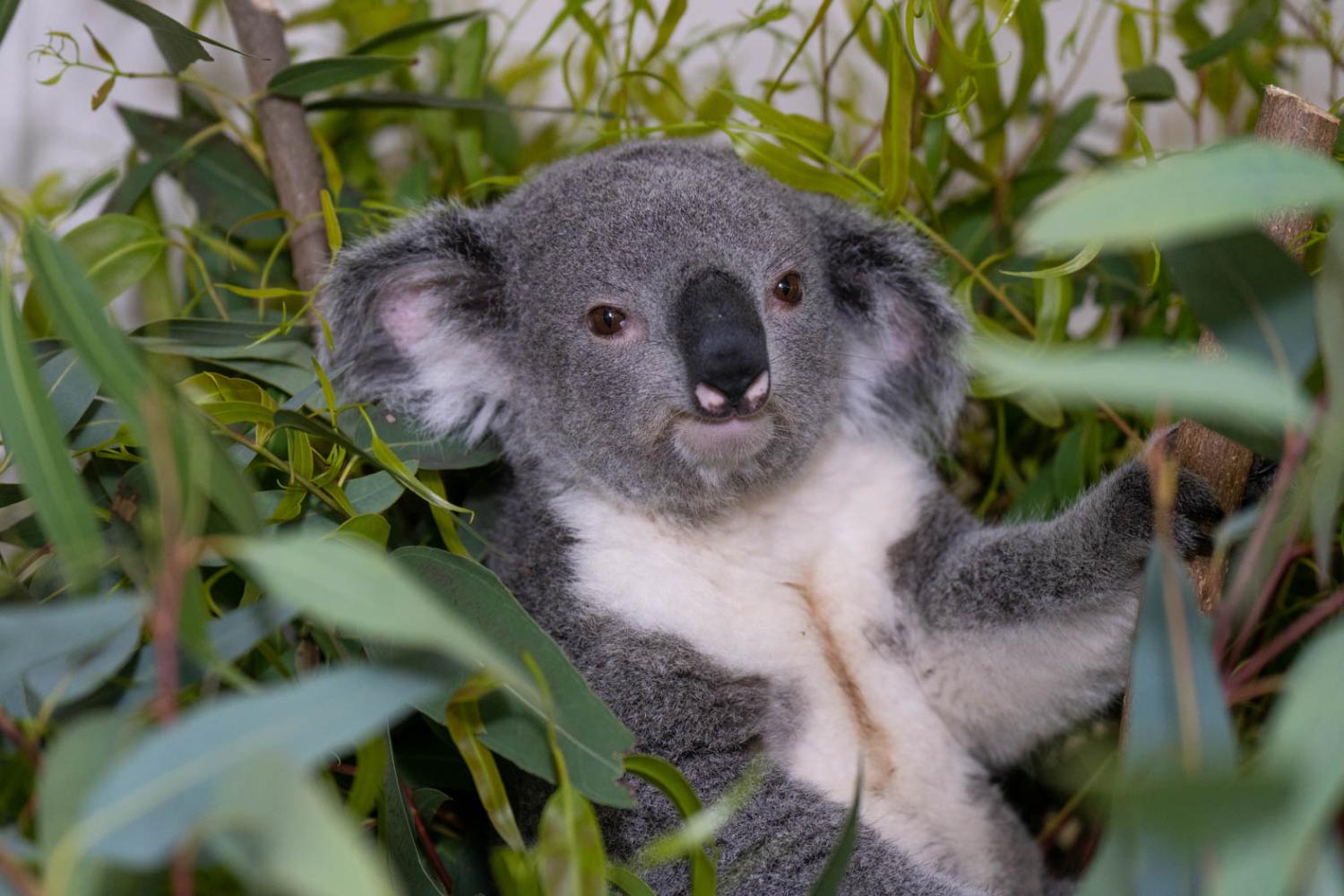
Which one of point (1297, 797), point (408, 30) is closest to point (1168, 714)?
point (1297, 797)

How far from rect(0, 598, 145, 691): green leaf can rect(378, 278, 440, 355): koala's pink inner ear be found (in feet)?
3.31

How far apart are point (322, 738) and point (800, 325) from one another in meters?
1.15

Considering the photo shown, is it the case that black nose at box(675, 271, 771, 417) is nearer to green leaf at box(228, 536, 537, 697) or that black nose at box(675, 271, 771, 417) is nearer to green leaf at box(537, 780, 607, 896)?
green leaf at box(537, 780, 607, 896)

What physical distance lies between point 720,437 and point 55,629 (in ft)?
3.02

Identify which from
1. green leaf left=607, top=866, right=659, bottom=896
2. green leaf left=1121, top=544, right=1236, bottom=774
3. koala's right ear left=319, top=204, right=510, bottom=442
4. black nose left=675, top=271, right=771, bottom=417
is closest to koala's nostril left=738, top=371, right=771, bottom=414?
black nose left=675, top=271, right=771, bottom=417

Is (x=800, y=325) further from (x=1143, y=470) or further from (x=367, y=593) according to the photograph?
(x=367, y=593)

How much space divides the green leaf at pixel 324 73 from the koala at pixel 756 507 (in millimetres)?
321

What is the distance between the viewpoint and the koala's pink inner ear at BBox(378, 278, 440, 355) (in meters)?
1.88

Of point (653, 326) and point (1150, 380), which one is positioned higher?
point (1150, 380)

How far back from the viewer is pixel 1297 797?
71 centimetres

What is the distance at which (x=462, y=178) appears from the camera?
7.82 feet

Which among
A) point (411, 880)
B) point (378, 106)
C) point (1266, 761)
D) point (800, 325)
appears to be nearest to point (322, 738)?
point (1266, 761)

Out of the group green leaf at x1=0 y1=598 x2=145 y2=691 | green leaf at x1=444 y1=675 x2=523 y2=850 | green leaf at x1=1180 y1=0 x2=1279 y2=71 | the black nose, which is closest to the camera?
green leaf at x1=0 y1=598 x2=145 y2=691

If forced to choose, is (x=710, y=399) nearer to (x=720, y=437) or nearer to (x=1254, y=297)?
(x=720, y=437)
